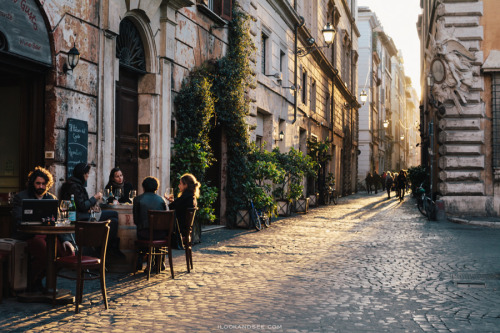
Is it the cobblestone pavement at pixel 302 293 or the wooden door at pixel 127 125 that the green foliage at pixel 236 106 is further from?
the cobblestone pavement at pixel 302 293

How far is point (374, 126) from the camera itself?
2307 inches

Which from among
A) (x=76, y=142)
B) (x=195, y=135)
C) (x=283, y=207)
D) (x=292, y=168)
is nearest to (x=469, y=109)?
(x=292, y=168)

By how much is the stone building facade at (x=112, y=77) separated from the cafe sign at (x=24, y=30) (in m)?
0.01

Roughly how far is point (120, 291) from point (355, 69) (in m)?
40.4

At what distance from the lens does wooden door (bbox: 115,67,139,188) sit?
12.2 m

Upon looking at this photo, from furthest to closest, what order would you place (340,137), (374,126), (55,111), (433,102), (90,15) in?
(374,126), (340,137), (433,102), (90,15), (55,111)

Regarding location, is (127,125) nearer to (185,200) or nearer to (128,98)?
(128,98)

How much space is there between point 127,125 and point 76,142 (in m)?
2.59

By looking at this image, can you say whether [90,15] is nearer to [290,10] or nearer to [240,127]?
[240,127]

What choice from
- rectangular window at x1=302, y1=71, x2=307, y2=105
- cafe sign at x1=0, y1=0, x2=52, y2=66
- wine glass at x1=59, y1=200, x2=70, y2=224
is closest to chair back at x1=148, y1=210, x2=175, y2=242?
wine glass at x1=59, y1=200, x2=70, y2=224

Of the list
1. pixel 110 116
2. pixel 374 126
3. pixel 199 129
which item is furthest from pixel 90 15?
pixel 374 126

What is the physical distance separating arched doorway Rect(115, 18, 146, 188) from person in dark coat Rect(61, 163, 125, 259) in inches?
126

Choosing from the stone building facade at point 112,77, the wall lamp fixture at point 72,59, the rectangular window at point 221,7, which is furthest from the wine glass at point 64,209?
the rectangular window at point 221,7

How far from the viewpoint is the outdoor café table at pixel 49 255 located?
6699 millimetres
